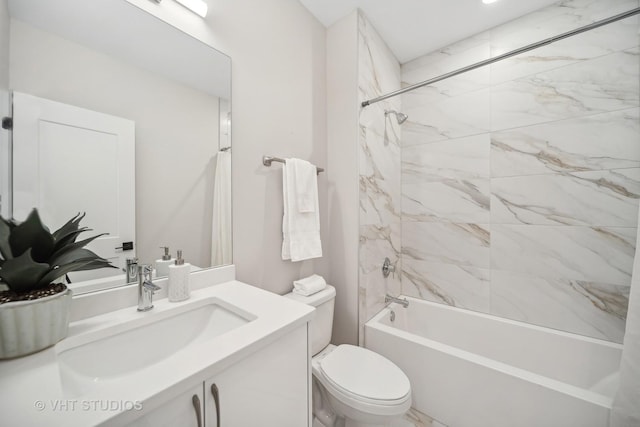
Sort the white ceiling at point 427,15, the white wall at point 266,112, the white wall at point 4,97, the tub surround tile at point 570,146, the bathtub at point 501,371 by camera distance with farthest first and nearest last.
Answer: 1. the white ceiling at point 427,15
2. the tub surround tile at point 570,146
3. the white wall at point 266,112
4. the bathtub at point 501,371
5. the white wall at point 4,97

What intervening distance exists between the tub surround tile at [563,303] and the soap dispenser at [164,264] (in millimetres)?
1954

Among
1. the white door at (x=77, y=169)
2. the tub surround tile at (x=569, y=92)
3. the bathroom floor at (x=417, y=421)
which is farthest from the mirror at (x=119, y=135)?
the tub surround tile at (x=569, y=92)

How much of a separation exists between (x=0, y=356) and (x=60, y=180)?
463 millimetres

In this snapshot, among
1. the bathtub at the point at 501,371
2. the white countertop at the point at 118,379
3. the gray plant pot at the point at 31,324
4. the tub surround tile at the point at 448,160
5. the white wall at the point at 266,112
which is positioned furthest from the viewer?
the tub surround tile at the point at 448,160

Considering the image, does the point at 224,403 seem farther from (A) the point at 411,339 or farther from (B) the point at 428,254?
(B) the point at 428,254

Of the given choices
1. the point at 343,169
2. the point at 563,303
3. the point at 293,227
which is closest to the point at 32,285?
the point at 293,227

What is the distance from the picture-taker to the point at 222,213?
3.60ft

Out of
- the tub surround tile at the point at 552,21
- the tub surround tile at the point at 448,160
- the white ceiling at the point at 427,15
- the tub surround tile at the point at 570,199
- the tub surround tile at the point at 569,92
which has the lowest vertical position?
the tub surround tile at the point at 570,199

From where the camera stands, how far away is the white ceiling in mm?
1482

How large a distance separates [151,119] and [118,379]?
2.76ft

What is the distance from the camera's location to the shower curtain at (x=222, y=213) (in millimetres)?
1075

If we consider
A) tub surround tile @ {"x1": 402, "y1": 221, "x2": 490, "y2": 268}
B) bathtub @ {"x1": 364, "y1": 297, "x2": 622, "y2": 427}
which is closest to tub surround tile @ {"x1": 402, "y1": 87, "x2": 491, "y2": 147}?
tub surround tile @ {"x1": 402, "y1": 221, "x2": 490, "y2": 268}

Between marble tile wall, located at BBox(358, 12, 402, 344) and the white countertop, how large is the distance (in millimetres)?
889

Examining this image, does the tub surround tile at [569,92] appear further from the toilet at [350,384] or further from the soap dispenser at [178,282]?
the soap dispenser at [178,282]
